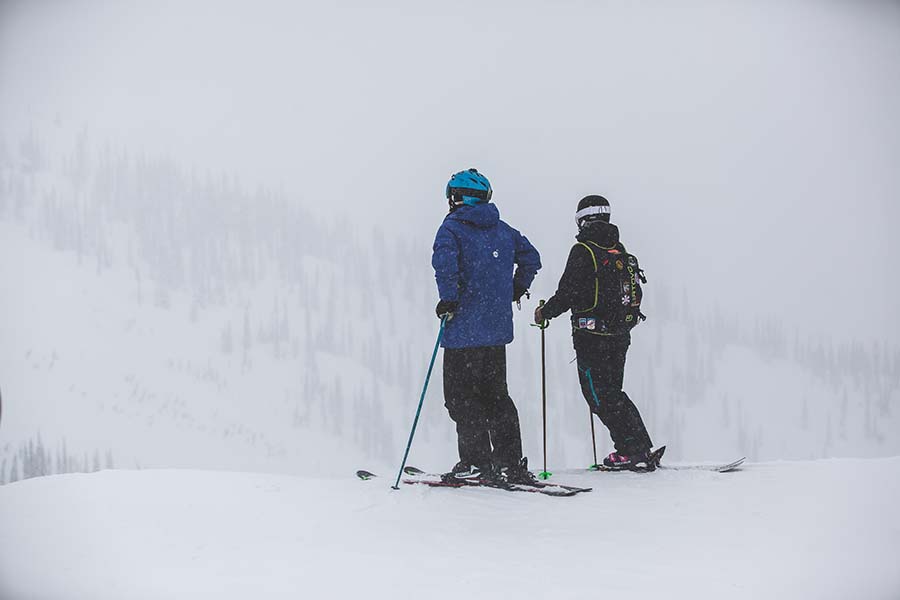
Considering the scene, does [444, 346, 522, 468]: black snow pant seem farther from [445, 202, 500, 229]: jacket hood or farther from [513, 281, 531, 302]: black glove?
[445, 202, 500, 229]: jacket hood

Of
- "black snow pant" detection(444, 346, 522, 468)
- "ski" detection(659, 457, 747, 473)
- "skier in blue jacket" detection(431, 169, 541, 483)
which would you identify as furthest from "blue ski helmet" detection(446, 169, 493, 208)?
"ski" detection(659, 457, 747, 473)

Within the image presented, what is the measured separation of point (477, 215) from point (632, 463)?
9.49ft

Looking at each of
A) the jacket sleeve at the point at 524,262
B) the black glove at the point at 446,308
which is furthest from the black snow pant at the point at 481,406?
the jacket sleeve at the point at 524,262

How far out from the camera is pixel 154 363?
14900cm

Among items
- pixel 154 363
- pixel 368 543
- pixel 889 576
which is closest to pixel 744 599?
pixel 889 576

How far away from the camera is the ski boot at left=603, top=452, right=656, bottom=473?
292 inches

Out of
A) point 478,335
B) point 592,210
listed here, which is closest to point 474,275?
point 478,335

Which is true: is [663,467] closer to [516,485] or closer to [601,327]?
[601,327]

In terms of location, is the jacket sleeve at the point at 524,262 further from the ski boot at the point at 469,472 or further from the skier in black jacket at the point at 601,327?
the ski boot at the point at 469,472

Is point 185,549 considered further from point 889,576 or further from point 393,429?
point 393,429

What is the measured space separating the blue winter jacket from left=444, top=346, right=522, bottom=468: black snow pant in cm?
13

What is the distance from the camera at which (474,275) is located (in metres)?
6.86

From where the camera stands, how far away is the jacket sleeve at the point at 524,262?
7.34m

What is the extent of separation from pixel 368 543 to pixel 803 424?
215 metres
